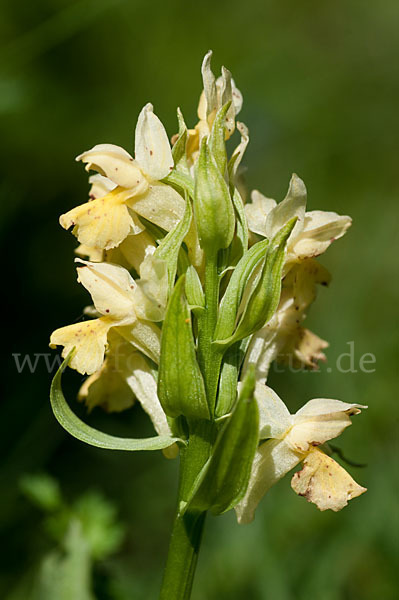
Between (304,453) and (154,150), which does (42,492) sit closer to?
(304,453)

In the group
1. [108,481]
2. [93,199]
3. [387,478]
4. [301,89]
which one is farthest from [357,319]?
[93,199]

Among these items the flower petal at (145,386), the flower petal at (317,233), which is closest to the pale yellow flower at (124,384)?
the flower petal at (145,386)

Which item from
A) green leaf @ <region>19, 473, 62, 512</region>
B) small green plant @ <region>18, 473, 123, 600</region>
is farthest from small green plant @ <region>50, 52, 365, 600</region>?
green leaf @ <region>19, 473, 62, 512</region>

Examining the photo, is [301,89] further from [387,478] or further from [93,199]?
[93,199]

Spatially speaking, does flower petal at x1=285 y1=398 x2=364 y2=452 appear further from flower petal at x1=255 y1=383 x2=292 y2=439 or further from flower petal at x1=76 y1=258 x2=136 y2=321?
flower petal at x1=76 y1=258 x2=136 y2=321

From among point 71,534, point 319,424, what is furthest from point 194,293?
point 71,534

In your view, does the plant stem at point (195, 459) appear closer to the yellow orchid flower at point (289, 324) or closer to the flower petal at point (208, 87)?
the yellow orchid flower at point (289, 324)
